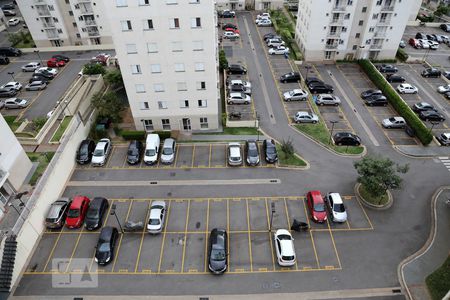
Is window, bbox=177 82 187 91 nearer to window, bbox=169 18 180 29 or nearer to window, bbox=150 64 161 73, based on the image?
window, bbox=150 64 161 73

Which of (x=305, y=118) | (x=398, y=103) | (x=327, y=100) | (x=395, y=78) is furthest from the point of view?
(x=395, y=78)

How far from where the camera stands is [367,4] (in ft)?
199

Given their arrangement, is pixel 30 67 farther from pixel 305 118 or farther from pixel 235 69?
pixel 305 118

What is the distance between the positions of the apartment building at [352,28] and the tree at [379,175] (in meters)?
37.6

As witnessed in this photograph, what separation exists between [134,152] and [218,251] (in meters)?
19.3

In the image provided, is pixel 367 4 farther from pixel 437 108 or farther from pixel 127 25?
pixel 127 25

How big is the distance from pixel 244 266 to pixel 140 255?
1065cm

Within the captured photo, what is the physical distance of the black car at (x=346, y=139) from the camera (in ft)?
149

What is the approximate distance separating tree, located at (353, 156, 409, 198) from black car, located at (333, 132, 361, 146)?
32.2 feet

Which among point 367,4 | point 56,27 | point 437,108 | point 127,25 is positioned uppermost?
point 127,25

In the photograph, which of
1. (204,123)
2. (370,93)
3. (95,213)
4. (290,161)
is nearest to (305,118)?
(290,161)

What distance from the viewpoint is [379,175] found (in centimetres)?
3466

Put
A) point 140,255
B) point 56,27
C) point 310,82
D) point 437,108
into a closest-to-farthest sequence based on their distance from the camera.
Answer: point 140,255
point 437,108
point 310,82
point 56,27

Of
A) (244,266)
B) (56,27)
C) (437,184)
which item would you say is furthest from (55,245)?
(56,27)
